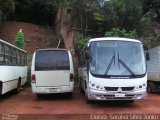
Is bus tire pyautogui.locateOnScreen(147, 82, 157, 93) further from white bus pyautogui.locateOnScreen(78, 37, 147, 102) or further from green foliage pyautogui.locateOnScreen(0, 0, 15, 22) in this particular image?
green foliage pyautogui.locateOnScreen(0, 0, 15, 22)

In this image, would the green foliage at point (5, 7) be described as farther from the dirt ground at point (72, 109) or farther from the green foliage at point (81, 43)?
the dirt ground at point (72, 109)

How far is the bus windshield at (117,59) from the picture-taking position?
1789cm

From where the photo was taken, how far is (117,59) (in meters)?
18.2

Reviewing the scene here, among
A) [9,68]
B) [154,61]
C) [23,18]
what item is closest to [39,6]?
[23,18]

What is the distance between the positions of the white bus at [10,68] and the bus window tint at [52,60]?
1443mm

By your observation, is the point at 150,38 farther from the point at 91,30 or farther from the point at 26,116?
the point at 26,116

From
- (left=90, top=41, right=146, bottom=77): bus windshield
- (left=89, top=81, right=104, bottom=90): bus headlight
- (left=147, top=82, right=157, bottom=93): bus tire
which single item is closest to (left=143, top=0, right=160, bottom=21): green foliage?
(left=147, top=82, right=157, bottom=93): bus tire

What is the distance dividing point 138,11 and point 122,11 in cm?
135

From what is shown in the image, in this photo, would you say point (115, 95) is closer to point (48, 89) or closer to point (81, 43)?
point (48, 89)

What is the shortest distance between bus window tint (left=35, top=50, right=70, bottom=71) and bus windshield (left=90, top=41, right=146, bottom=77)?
2876mm

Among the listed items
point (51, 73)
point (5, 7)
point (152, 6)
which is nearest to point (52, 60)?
point (51, 73)

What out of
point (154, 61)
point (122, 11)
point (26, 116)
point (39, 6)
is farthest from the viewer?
point (39, 6)

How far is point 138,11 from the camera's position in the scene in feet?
117

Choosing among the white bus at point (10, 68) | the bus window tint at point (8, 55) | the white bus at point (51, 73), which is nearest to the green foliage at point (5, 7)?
the white bus at point (10, 68)
